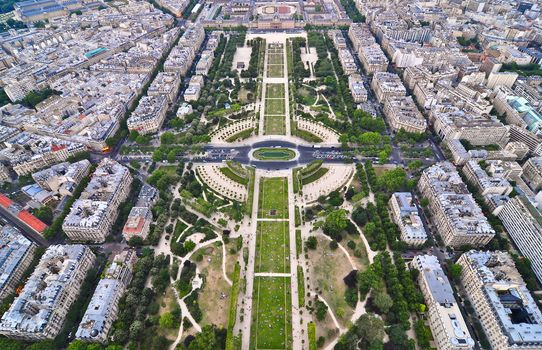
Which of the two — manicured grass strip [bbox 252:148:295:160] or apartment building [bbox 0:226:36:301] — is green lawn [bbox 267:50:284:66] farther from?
apartment building [bbox 0:226:36:301]

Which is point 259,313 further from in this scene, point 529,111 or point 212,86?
point 529,111

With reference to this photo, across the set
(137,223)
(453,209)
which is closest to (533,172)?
(453,209)

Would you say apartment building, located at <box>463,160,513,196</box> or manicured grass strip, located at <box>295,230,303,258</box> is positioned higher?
apartment building, located at <box>463,160,513,196</box>

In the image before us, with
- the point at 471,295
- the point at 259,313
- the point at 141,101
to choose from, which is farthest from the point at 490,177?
the point at 141,101

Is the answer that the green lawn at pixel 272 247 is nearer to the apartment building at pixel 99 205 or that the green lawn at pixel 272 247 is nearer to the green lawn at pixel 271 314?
the green lawn at pixel 271 314

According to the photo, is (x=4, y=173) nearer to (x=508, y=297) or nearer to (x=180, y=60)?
(x=180, y=60)

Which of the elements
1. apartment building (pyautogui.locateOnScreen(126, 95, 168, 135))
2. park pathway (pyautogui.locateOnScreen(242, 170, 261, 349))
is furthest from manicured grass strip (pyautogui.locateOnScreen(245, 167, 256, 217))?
apartment building (pyautogui.locateOnScreen(126, 95, 168, 135))

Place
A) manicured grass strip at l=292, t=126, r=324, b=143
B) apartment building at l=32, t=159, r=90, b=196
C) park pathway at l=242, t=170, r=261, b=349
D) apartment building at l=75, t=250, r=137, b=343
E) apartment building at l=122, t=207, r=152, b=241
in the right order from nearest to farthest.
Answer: apartment building at l=75, t=250, r=137, b=343 → park pathway at l=242, t=170, r=261, b=349 → apartment building at l=122, t=207, r=152, b=241 → apartment building at l=32, t=159, r=90, b=196 → manicured grass strip at l=292, t=126, r=324, b=143
